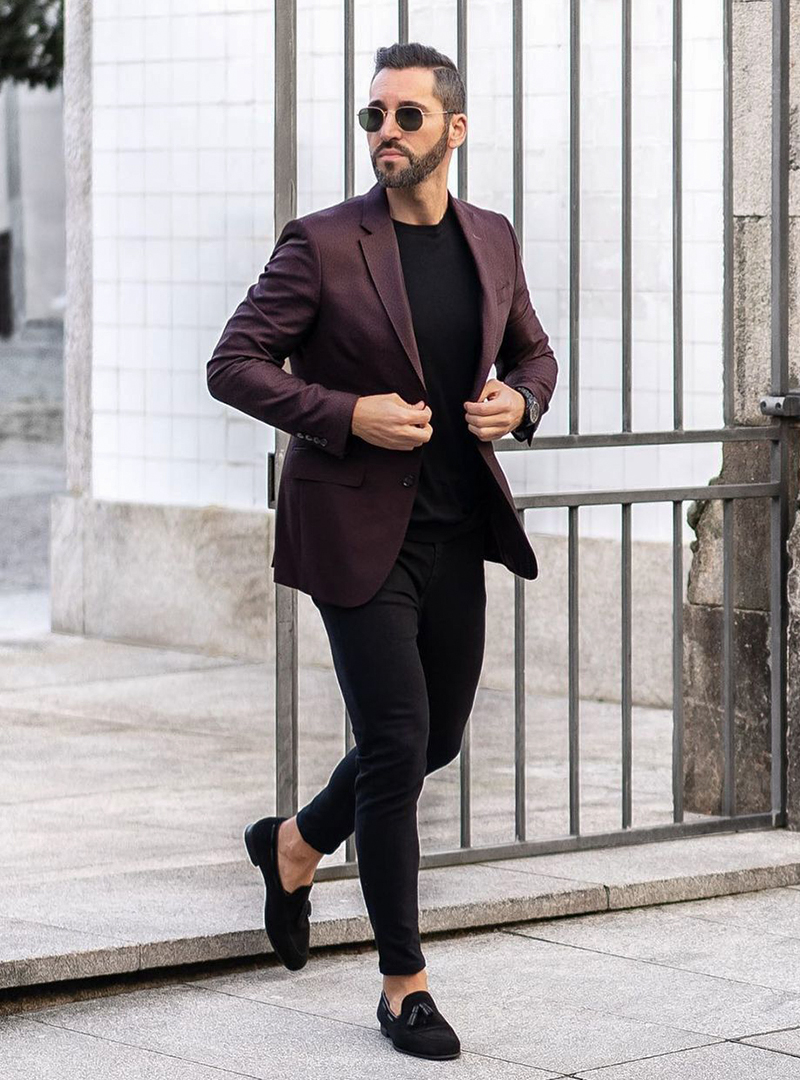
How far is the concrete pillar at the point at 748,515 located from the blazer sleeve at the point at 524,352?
1.55 meters

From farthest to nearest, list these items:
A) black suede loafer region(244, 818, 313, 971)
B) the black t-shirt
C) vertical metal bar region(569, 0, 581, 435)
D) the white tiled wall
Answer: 1. the white tiled wall
2. vertical metal bar region(569, 0, 581, 435)
3. black suede loafer region(244, 818, 313, 971)
4. the black t-shirt

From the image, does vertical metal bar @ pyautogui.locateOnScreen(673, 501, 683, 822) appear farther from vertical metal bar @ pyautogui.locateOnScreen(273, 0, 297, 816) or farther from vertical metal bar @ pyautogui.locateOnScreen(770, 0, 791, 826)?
vertical metal bar @ pyautogui.locateOnScreen(273, 0, 297, 816)

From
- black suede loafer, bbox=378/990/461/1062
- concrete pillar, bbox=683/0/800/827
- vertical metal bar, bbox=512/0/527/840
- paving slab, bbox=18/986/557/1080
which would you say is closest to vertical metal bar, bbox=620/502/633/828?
vertical metal bar, bbox=512/0/527/840

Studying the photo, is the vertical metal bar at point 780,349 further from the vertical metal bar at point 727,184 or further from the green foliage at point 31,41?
the green foliage at point 31,41

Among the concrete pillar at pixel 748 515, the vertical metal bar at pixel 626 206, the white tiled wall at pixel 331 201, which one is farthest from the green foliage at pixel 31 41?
the vertical metal bar at pixel 626 206

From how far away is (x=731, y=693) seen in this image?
21.8 ft

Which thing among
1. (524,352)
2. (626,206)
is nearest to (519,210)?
(626,206)

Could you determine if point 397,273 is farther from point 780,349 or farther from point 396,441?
point 780,349

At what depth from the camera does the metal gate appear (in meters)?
5.81

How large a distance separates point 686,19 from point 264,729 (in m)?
3.00

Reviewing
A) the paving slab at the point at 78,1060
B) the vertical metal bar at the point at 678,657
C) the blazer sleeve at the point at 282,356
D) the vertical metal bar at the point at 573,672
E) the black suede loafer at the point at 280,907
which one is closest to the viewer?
the paving slab at the point at 78,1060

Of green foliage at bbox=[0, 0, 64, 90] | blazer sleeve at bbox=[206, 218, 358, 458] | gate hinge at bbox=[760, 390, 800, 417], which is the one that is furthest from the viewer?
green foliage at bbox=[0, 0, 64, 90]

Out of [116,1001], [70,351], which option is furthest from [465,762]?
[70,351]

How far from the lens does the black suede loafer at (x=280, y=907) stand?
5.23 meters
